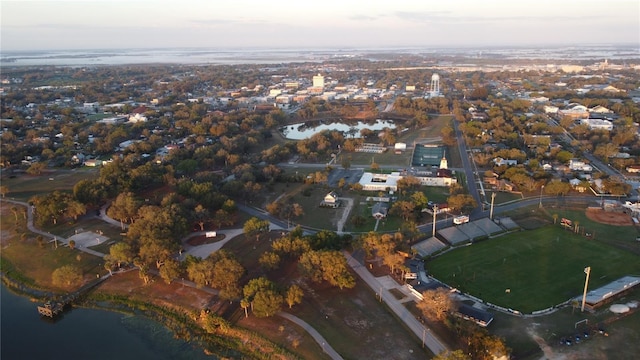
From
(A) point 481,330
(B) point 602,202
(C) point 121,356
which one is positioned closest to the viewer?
(A) point 481,330

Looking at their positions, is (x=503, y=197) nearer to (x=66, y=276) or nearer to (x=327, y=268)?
(x=327, y=268)

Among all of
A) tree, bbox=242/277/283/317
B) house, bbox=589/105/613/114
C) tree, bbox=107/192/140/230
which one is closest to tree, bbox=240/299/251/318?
tree, bbox=242/277/283/317

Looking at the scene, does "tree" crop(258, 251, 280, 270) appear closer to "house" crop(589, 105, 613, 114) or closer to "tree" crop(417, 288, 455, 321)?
"tree" crop(417, 288, 455, 321)

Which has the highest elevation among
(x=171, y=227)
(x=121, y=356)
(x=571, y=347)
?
(x=171, y=227)

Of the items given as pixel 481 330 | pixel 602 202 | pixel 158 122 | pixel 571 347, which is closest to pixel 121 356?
pixel 481 330

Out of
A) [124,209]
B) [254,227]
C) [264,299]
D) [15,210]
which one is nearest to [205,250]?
[254,227]

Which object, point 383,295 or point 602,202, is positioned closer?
point 383,295

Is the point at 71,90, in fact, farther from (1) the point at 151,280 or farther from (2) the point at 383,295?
(2) the point at 383,295
